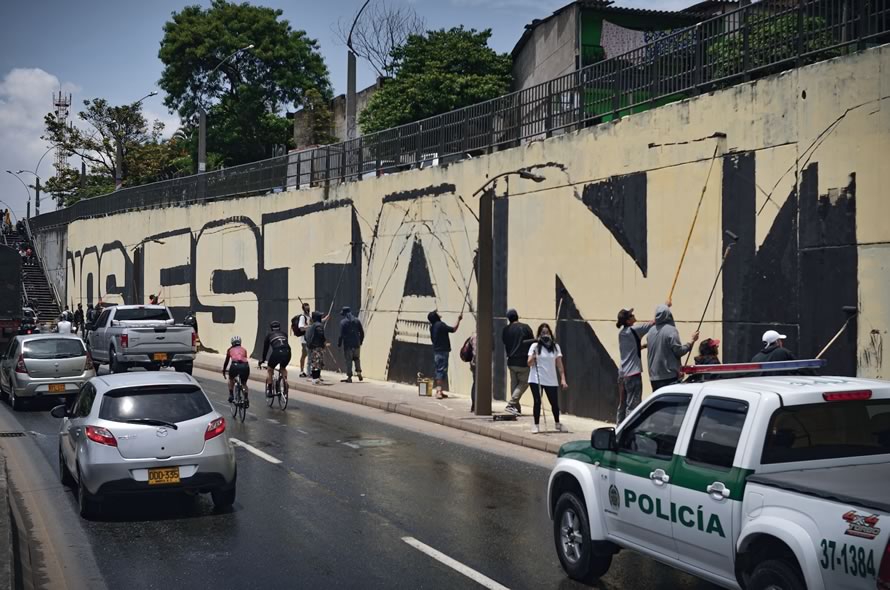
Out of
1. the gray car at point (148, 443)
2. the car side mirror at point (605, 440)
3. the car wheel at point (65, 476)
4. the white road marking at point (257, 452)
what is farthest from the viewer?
the white road marking at point (257, 452)

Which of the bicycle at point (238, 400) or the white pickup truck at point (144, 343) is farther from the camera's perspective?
the white pickup truck at point (144, 343)

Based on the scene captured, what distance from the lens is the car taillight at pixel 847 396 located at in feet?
21.3

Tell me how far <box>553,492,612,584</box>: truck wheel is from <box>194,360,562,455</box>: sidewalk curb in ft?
23.5

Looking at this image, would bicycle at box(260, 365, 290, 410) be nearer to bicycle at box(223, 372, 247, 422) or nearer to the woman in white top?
bicycle at box(223, 372, 247, 422)

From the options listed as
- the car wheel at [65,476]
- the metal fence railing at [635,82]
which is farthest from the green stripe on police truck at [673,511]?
the metal fence railing at [635,82]

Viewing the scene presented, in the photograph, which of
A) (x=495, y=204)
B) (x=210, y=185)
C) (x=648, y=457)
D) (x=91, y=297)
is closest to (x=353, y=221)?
(x=495, y=204)

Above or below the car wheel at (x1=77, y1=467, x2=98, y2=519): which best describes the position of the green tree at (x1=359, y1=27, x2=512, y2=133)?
above

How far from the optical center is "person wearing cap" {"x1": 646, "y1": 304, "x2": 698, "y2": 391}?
14.7 m

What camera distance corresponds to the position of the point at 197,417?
1130 centimetres

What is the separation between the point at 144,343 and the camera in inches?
1110

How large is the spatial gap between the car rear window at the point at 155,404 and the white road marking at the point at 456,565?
314 cm

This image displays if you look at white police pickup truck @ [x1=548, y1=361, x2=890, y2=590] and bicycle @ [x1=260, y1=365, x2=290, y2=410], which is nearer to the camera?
white police pickup truck @ [x1=548, y1=361, x2=890, y2=590]

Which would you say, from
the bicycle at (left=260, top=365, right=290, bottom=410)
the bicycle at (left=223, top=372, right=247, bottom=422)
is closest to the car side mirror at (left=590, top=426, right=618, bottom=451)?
the bicycle at (left=223, top=372, right=247, bottom=422)

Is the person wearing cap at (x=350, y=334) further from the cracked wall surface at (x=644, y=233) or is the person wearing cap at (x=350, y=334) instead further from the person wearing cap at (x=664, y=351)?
the person wearing cap at (x=664, y=351)
